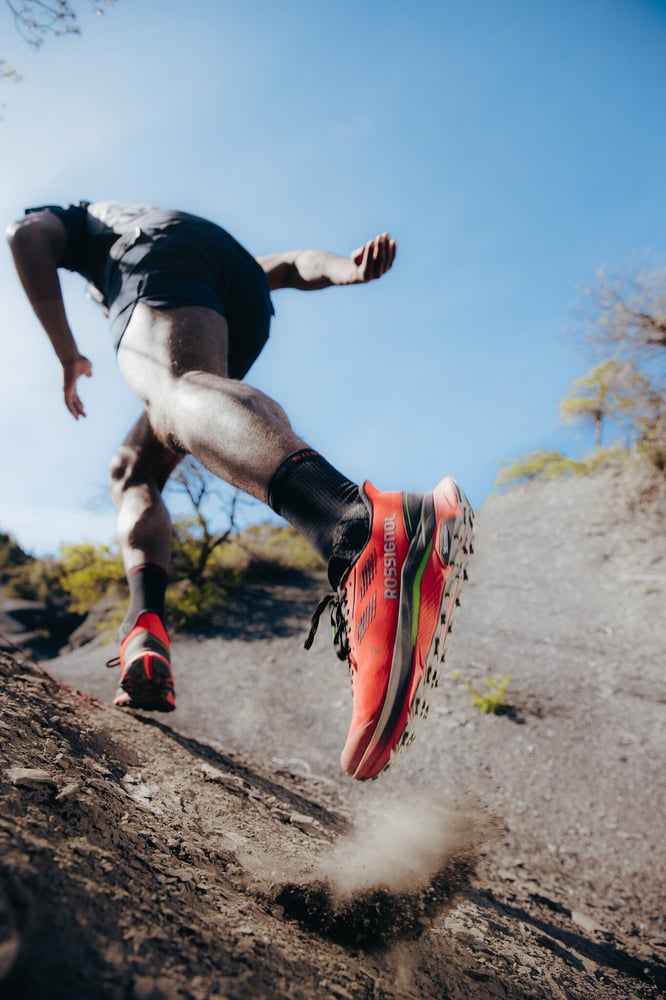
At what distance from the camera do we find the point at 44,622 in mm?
10609

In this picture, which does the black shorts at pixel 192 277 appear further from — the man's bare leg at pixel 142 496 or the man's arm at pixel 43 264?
the man's bare leg at pixel 142 496

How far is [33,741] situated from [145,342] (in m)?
0.94

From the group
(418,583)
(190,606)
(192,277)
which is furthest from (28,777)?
(190,606)

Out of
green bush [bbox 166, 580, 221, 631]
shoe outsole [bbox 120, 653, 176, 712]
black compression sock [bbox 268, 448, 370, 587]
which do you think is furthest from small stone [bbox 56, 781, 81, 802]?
green bush [bbox 166, 580, 221, 631]

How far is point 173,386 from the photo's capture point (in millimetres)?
1222

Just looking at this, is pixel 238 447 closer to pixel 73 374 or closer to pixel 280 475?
pixel 280 475

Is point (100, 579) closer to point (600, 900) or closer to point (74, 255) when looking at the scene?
point (74, 255)

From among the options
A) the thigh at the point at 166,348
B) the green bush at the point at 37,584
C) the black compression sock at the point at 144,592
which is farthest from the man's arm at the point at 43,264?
the green bush at the point at 37,584

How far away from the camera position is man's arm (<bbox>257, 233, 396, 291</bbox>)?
151 cm

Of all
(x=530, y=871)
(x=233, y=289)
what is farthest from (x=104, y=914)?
(x=530, y=871)

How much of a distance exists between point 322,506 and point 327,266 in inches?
41.7

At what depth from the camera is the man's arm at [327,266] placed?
151 centimetres

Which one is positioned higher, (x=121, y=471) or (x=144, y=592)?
(x=121, y=471)

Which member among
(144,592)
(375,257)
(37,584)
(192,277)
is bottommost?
(37,584)
